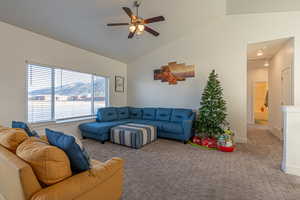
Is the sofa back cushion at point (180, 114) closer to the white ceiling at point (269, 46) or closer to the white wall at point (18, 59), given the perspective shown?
the white ceiling at point (269, 46)

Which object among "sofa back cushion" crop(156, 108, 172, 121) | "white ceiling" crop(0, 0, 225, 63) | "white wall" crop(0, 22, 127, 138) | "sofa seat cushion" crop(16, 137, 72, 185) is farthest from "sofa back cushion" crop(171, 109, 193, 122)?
"sofa seat cushion" crop(16, 137, 72, 185)

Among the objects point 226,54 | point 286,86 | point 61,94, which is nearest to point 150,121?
point 61,94

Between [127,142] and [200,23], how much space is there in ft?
12.9

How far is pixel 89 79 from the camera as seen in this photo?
15.5 ft

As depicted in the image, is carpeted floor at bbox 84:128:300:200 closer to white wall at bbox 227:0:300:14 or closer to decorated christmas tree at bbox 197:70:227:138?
decorated christmas tree at bbox 197:70:227:138

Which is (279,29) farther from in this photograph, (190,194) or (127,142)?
(127,142)

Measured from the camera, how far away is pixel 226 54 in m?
4.20

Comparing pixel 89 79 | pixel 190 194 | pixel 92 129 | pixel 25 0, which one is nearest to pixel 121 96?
pixel 89 79

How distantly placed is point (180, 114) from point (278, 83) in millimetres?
3169

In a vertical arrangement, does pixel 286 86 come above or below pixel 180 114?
above

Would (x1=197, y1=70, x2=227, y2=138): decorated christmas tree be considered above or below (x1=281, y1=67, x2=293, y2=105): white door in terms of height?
below

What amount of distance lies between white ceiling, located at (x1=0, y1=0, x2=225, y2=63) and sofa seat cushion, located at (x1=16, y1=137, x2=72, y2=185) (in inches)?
106

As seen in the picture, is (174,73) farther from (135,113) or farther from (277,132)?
(277,132)

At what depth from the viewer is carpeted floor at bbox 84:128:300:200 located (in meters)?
1.88
